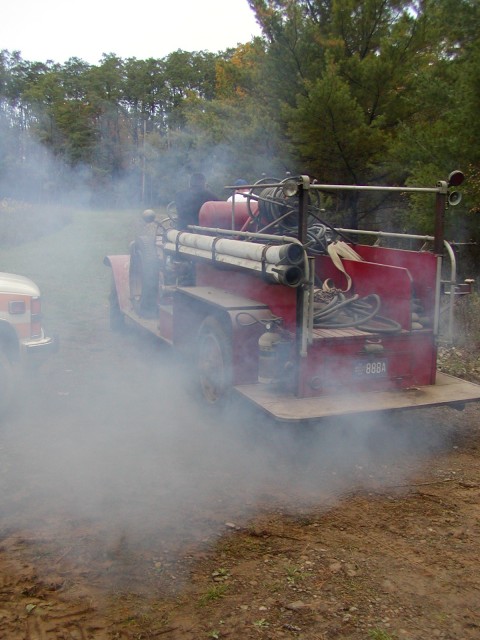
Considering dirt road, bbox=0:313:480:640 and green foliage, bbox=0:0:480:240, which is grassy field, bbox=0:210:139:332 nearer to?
green foliage, bbox=0:0:480:240

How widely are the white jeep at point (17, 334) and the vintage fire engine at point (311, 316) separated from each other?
1.23m

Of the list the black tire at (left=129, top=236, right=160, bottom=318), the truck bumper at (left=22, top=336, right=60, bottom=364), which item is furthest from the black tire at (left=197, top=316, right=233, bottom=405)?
the black tire at (left=129, top=236, right=160, bottom=318)

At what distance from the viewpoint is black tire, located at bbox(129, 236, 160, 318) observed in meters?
7.37

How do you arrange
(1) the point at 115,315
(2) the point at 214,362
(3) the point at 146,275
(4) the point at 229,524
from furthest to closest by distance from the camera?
(1) the point at 115,315, (3) the point at 146,275, (2) the point at 214,362, (4) the point at 229,524

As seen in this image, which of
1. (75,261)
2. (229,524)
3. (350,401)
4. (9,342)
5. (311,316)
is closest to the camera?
(229,524)

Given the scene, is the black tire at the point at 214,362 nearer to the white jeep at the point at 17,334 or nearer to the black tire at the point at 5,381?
the white jeep at the point at 17,334

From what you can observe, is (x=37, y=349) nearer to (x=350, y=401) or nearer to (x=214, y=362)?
(x=214, y=362)

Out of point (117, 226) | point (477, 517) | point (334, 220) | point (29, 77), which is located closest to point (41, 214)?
point (117, 226)

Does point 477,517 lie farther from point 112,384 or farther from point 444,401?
point 112,384

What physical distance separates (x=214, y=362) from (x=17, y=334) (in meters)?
1.66

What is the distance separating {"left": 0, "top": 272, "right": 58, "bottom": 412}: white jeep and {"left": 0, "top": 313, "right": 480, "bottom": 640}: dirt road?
39 centimetres

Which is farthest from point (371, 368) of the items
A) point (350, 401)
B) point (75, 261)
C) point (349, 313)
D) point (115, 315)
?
point (75, 261)

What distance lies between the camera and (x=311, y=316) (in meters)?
4.48

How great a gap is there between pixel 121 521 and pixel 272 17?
11.6m
